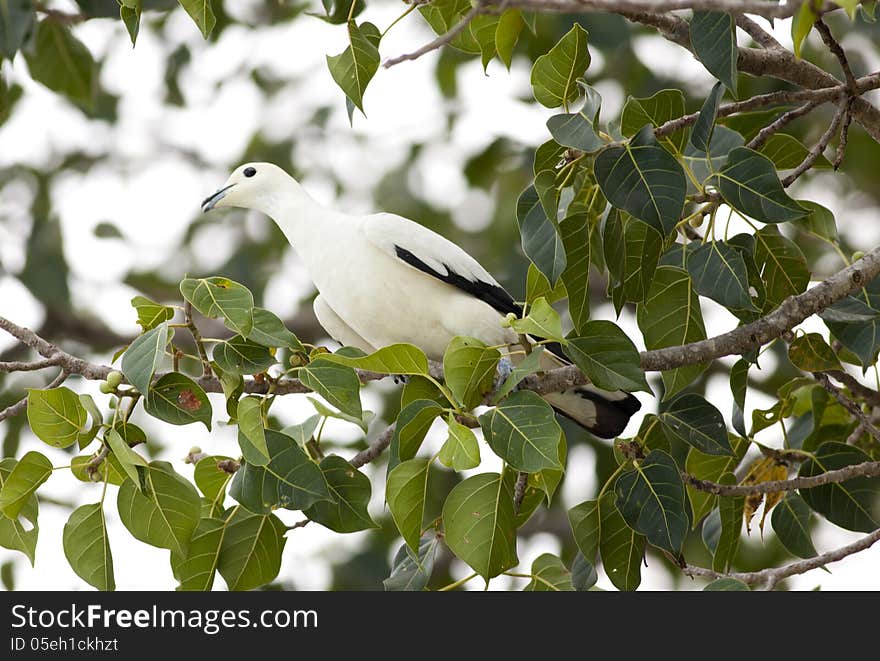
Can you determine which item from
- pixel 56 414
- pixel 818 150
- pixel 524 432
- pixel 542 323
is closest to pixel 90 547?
pixel 56 414

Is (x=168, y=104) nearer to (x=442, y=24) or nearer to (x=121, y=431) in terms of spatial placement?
(x=442, y=24)

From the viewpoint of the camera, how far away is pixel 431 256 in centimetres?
321

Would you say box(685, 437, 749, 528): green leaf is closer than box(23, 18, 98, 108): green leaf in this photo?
Yes

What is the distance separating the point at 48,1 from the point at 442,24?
198cm

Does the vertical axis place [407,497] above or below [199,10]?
below

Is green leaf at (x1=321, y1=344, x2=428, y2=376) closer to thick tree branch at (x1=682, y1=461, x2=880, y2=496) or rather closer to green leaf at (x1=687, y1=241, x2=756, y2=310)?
green leaf at (x1=687, y1=241, x2=756, y2=310)

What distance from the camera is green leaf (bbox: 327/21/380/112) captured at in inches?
91.5

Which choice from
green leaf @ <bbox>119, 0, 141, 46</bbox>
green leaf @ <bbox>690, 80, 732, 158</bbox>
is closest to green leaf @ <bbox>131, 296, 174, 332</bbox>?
green leaf @ <bbox>119, 0, 141, 46</bbox>

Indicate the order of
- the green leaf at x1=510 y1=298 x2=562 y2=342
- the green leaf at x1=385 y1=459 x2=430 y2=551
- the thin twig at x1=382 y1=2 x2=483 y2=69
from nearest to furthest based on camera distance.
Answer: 1. the thin twig at x1=382 y1=2 x2=483 y2=69
2. the green leaf at x1=510 y1=298 x2=562 y2=342
3. the green leaf at x1=385 y1=459 x2=430 y2=551

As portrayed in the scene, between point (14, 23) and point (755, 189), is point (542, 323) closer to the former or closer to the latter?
point (755, 189)

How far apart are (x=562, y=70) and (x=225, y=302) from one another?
811 mm

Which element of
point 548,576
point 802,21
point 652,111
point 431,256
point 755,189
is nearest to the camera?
point 802,21

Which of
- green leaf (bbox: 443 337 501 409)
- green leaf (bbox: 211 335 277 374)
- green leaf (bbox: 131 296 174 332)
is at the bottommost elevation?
green leaf (bbox: 443 337 501 409)

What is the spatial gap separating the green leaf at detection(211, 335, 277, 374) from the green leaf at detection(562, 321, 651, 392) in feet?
2.05
